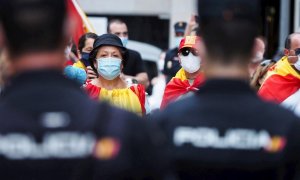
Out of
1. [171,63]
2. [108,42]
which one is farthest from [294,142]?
[171,63]

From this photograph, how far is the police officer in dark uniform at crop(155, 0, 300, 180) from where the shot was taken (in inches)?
136

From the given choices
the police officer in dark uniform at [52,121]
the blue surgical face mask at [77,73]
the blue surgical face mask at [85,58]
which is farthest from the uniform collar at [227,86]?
the blue surgical face mask at [85,58]

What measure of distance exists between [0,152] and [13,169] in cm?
7

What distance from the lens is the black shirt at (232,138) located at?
3.44 meters

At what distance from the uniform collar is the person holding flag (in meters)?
4.94

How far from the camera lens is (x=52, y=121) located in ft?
10.5

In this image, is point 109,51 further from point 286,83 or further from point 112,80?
point 286,83

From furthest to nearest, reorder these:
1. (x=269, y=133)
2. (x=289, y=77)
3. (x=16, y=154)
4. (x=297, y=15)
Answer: (x=297, y=15) → (x=289, y=77) → (x=269, y=133) → (x=16, y=154)

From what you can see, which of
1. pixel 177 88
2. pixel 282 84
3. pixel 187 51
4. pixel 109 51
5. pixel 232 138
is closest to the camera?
pixel 232 138

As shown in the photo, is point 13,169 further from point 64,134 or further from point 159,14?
point 159,14

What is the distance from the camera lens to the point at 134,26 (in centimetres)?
2106

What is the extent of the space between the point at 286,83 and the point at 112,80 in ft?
5.36

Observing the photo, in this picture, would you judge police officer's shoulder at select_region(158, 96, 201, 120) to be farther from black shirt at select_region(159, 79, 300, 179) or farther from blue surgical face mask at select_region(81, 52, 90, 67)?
blue surgical face mask at select_region(81, 52, 90, 67)

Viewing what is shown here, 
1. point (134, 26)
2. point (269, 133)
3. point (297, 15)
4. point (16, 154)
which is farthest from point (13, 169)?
point (134, 26)
